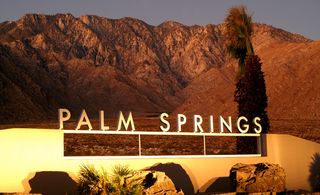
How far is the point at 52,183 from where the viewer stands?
66.5 feet

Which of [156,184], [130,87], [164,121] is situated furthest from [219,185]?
[130,87]

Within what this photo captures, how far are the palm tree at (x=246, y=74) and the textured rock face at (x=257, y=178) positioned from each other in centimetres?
903

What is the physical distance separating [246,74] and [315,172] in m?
7.47

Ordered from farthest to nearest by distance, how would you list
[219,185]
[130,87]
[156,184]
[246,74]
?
[130,87] → [246,74] → [219,185] → [156,184]

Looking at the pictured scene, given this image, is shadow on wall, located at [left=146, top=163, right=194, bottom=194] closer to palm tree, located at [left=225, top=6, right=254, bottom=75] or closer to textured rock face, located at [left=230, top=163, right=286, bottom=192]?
textured rock face, located at [left=230, top=163, right=286, bottom=192]

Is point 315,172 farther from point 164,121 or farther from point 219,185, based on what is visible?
point 164,121

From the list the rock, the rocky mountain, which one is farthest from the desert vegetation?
the rocky mountain

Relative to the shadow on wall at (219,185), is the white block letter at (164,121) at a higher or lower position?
higher

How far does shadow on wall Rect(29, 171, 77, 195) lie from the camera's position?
19859mm

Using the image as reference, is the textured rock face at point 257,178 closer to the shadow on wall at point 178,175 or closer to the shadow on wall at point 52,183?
the shadow on wall at point 178,175

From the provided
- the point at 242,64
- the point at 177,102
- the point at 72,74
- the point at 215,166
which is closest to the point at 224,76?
the point at 177,102

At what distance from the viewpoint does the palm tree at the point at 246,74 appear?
35156 millimetres

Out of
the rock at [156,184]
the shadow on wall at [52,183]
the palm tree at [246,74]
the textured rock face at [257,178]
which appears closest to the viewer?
the rock at [156,184]

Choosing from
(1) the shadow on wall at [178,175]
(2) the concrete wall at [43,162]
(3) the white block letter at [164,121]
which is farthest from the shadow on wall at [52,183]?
(3) the white block letter at [164,121]
